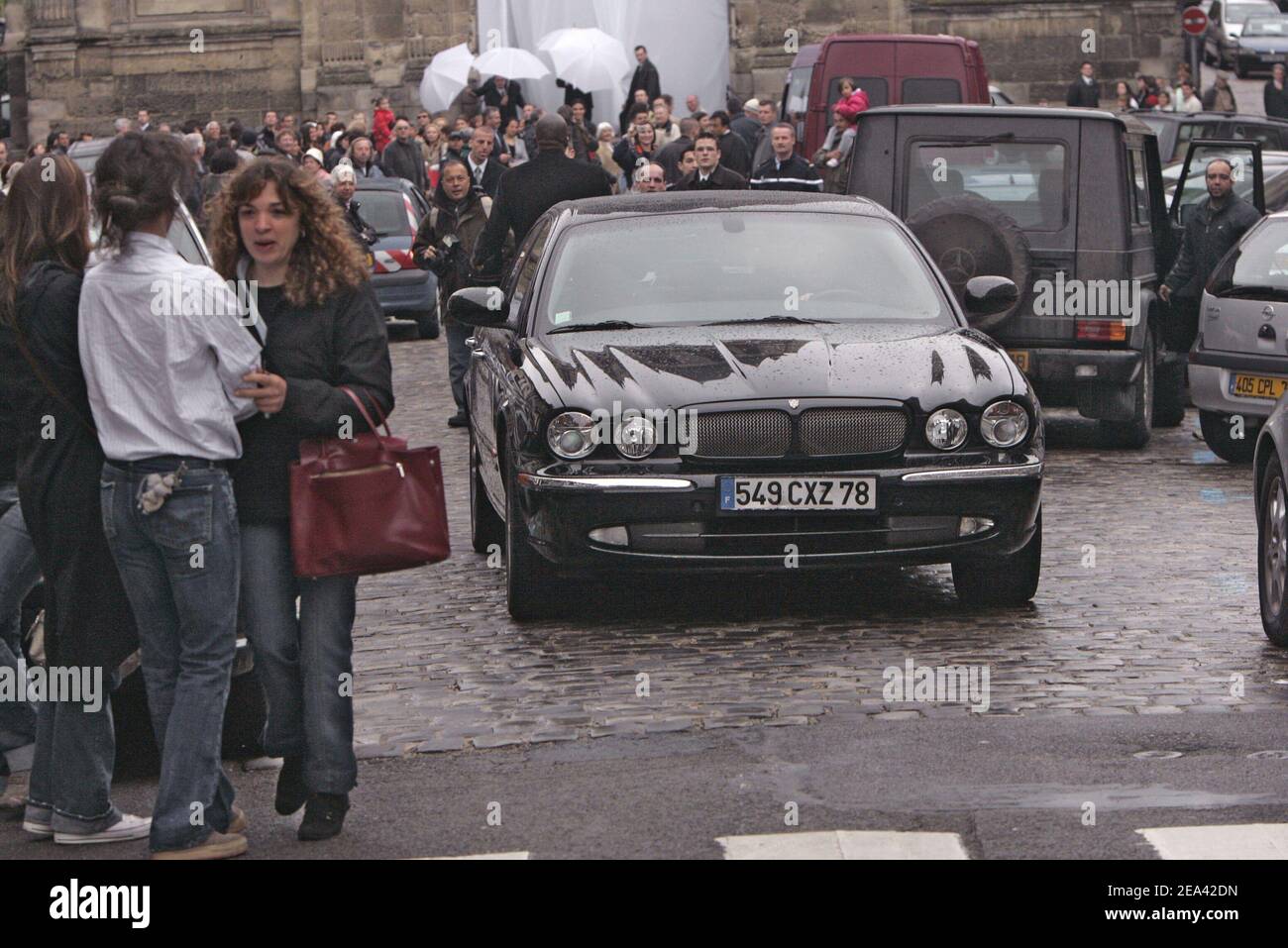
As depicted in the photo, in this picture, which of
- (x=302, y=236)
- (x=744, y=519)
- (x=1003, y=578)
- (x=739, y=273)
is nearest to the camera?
(x=302, y=236)

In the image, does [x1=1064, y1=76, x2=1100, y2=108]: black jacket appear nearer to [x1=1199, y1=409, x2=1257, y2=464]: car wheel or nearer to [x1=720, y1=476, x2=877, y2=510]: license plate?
[x1=1199, y1=409, x2=1257, y2=464]: car wheel

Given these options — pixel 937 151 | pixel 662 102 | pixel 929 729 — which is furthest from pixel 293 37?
pixel 929 729

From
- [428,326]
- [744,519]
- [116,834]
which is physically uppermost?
[744,519]

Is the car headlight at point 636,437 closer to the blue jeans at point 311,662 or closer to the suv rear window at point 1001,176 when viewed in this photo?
the blue jeans at point 311,662

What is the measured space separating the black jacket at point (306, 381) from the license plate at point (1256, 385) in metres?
8.65

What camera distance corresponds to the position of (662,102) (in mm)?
33406

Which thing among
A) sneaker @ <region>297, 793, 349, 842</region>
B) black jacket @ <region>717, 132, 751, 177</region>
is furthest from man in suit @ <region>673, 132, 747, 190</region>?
sneaker @ <region>297, 793, 349, 842</region>

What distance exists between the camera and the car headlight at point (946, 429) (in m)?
8.71

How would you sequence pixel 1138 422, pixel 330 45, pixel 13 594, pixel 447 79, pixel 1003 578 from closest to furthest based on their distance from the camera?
pixel 13 594 → pixel 1003 578 → pixel 1138 422 → pixel 447 79 → pixel 330 45

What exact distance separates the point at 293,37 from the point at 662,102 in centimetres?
1415

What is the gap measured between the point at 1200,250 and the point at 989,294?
21.3 ft

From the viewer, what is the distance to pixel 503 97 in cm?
3672

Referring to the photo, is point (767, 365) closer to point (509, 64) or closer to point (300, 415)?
point (300, 415)

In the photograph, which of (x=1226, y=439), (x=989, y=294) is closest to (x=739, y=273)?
(x=989, y=294)
